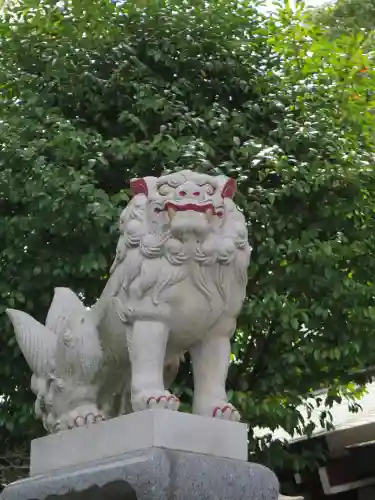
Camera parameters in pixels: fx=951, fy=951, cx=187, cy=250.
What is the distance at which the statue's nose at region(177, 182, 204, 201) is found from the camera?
12.7 ft

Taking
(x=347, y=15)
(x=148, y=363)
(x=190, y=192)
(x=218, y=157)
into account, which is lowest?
(x=148, y=363)

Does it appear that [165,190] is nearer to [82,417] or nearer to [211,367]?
[211,367]

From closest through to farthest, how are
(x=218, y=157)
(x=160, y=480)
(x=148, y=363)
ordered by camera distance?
(x=160, y=480) < (x=148, y=363) < (x=218, y=157)

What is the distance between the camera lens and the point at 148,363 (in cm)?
377

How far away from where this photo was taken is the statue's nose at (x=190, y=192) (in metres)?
3.86

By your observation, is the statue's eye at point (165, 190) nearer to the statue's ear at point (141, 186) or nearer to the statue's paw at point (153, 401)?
the statue's ear at point (141, 186)

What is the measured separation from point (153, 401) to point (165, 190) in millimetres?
856

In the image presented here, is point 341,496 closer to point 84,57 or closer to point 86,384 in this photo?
point 84,57

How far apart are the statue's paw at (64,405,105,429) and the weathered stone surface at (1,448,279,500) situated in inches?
8.9

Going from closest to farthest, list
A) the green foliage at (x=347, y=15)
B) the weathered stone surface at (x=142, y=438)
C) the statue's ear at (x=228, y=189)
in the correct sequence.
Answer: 1. the weathered stone surface at (x=142, y=438)
2. the statue's ear at (x=228, y=189)
3. the green foliage at (x=347, y=15)

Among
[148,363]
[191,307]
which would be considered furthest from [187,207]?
[148,363]

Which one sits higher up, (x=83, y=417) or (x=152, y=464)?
(x=83, y=417)

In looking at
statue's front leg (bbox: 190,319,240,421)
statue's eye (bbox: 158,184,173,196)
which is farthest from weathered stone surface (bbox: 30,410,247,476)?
statue's eye (bbox: 158,184,173,196)

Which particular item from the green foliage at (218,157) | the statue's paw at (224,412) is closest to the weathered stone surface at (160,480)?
the statue's paw at (224,412)
